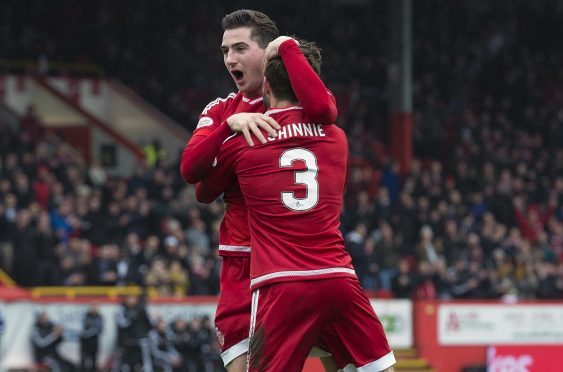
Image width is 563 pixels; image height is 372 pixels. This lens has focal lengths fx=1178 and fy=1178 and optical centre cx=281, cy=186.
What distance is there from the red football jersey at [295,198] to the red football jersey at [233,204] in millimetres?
381

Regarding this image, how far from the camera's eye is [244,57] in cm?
545

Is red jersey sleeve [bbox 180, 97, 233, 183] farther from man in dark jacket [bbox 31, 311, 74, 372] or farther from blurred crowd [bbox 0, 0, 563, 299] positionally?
blurred crowd [bbox 0, 0, 563, 299]

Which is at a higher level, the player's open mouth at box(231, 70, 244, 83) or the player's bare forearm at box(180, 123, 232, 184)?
the player's open mouth at box(231, 70, 244, 83)

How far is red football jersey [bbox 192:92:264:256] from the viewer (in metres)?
5.48

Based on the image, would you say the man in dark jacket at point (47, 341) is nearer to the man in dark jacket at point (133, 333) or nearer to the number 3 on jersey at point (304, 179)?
the man in dark jacket at point (133, 333)

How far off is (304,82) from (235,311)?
46.6 inches

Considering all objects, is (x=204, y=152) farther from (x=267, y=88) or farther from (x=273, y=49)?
(x=273, y=49)

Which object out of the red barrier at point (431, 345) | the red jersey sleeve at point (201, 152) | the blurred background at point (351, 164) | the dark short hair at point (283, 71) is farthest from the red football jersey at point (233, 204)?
the red barrier at point (431, 345)

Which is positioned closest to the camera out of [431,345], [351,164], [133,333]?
[133,333]

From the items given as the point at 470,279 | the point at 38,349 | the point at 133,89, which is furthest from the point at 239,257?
the point at 133,89

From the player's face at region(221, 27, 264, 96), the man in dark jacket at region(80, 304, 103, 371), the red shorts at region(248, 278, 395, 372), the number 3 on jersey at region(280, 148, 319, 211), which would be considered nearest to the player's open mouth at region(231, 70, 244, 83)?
the player's face at region(221, 27, 264, 96)

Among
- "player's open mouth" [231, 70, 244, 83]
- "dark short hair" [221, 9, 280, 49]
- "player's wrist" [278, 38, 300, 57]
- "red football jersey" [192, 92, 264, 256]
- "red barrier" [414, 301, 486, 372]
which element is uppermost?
"dark short hair" [221, 9, 280, 49]

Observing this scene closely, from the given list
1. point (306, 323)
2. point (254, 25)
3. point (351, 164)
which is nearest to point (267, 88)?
point (254, 25)

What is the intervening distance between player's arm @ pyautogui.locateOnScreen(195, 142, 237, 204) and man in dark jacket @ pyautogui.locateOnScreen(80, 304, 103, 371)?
1162 centimetres
